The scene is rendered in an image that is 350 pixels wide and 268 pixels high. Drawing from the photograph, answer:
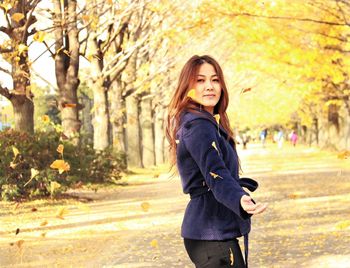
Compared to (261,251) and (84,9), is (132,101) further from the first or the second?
(261,251)

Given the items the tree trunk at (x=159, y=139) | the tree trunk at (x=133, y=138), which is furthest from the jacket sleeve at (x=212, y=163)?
the tree trunk at (x=159, y=139)

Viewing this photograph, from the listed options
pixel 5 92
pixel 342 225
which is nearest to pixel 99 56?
pixel 5 92

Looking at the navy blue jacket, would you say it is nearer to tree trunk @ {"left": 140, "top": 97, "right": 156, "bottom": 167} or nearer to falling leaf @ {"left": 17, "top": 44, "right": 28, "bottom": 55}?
falling leaf @ {"left": 17, "top": 44, "right": 28, "bottom": 55}

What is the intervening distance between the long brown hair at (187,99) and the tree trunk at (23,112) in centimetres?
1283

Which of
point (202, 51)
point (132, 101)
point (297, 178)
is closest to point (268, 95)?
point (202, 51)

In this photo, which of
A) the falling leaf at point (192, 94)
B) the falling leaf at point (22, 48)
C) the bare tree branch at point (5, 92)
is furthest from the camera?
the bare tree branch at point (5, 92)

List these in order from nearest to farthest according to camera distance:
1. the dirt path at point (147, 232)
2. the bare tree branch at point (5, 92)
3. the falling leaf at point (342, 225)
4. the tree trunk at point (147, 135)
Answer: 1. the dirt path at point (147, 232)
2. the falling leaf at point (342, 225)
3. the bare tree branch at point (5, 92)
4. the tree trunk at point (147, 135)

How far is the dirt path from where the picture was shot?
7891 mm

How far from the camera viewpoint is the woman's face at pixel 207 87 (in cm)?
326

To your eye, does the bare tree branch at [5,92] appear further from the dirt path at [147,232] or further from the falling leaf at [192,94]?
the falling leaf at [192,94]

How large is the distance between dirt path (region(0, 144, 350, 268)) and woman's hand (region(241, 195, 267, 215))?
451 cm

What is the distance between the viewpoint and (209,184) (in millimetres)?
2994

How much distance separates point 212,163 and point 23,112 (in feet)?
44.4

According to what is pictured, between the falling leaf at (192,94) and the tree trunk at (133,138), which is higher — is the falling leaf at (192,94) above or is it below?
above
